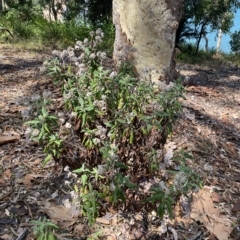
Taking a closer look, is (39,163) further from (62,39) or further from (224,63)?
(224,63)

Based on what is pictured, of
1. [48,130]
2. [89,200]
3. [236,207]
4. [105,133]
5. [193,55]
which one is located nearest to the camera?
[89,200]

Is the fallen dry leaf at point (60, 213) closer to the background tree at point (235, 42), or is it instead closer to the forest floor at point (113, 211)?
the forest floor at point (113, 211)

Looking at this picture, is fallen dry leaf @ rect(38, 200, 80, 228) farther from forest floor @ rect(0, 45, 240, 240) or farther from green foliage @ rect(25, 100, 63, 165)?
green foliage @ rect(25, 100, 63, 165)

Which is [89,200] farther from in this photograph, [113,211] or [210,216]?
[210,216]

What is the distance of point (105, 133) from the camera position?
1.94 m

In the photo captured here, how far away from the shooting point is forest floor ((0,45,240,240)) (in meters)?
1.95

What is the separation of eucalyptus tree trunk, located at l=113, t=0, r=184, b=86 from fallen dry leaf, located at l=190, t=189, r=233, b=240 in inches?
62.9

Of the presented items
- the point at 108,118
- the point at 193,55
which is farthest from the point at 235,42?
the point at 108,118

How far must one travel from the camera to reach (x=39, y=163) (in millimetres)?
2416

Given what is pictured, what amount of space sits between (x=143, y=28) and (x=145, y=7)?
0.20 m

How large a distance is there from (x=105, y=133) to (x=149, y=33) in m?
1.93

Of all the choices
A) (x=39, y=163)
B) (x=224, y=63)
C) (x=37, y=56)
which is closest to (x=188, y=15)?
(x=224, y=63)

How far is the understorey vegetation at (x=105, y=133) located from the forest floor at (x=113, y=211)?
21 cm

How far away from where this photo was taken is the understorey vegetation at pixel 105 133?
170 centimetres
